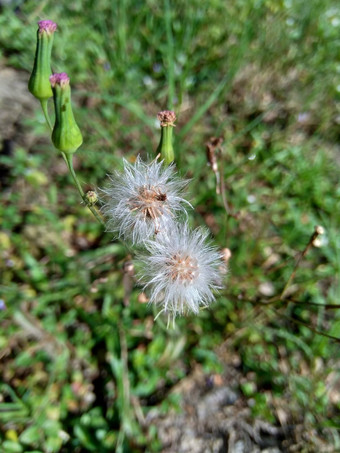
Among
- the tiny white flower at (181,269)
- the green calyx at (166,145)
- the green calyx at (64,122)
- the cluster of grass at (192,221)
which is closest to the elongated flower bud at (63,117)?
the green calyx at (64,122)

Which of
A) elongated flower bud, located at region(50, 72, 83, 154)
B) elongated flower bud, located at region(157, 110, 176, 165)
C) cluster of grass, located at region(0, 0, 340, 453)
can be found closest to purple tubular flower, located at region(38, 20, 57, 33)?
elongated flower bud, located at region(50, 72, 83, 154)

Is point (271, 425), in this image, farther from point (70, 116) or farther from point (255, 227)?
point (70, 116)

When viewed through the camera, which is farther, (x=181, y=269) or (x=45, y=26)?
(x=181, y=269)

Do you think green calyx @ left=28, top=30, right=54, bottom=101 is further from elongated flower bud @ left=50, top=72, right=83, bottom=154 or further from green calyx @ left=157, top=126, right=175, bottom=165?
green calyx @ left=157, top=126, right=175, bottom=165

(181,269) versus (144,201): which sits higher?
(144,201)

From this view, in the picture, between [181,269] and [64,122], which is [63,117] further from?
[181,269]

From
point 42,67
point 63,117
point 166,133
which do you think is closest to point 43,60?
point 42,67
